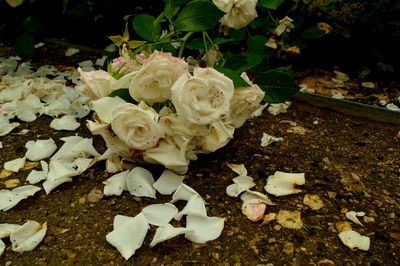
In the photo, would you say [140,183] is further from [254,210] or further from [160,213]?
[254,210]

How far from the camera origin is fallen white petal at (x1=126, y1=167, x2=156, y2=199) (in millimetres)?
1075

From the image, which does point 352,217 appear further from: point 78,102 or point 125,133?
point 78,102

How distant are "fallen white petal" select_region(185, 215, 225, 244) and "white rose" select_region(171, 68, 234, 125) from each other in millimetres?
222

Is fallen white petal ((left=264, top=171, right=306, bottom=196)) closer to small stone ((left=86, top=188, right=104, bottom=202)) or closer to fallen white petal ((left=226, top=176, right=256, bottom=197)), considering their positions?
fallen white petal ((left=226, top=176, right=256, bottom=197))

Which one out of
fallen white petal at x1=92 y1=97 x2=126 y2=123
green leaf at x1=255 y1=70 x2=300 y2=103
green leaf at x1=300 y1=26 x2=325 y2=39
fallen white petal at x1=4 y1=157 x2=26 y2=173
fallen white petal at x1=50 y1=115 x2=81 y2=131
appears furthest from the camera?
green leaf at x1=300 y1=26 x2=325 y2=39

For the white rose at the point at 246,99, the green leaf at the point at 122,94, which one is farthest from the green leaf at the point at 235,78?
the green leaf at the point at 122,94

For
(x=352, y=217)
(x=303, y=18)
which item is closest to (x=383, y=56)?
(x=303, y=18)

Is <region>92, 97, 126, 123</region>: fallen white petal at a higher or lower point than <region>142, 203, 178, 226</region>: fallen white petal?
higher

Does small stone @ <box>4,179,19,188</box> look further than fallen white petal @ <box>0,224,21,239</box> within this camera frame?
Yes

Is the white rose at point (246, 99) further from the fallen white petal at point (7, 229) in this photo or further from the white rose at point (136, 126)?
the fallen white petal at point (7, 229)

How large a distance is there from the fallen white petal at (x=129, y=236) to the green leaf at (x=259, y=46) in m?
0.81

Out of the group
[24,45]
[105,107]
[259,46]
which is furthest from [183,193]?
[24,45]

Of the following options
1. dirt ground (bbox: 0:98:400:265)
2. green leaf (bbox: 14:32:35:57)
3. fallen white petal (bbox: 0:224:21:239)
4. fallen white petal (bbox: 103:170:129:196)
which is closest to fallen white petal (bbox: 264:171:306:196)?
dirt ground (bbox: 0:98:400:265)

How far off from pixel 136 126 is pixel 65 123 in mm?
565
